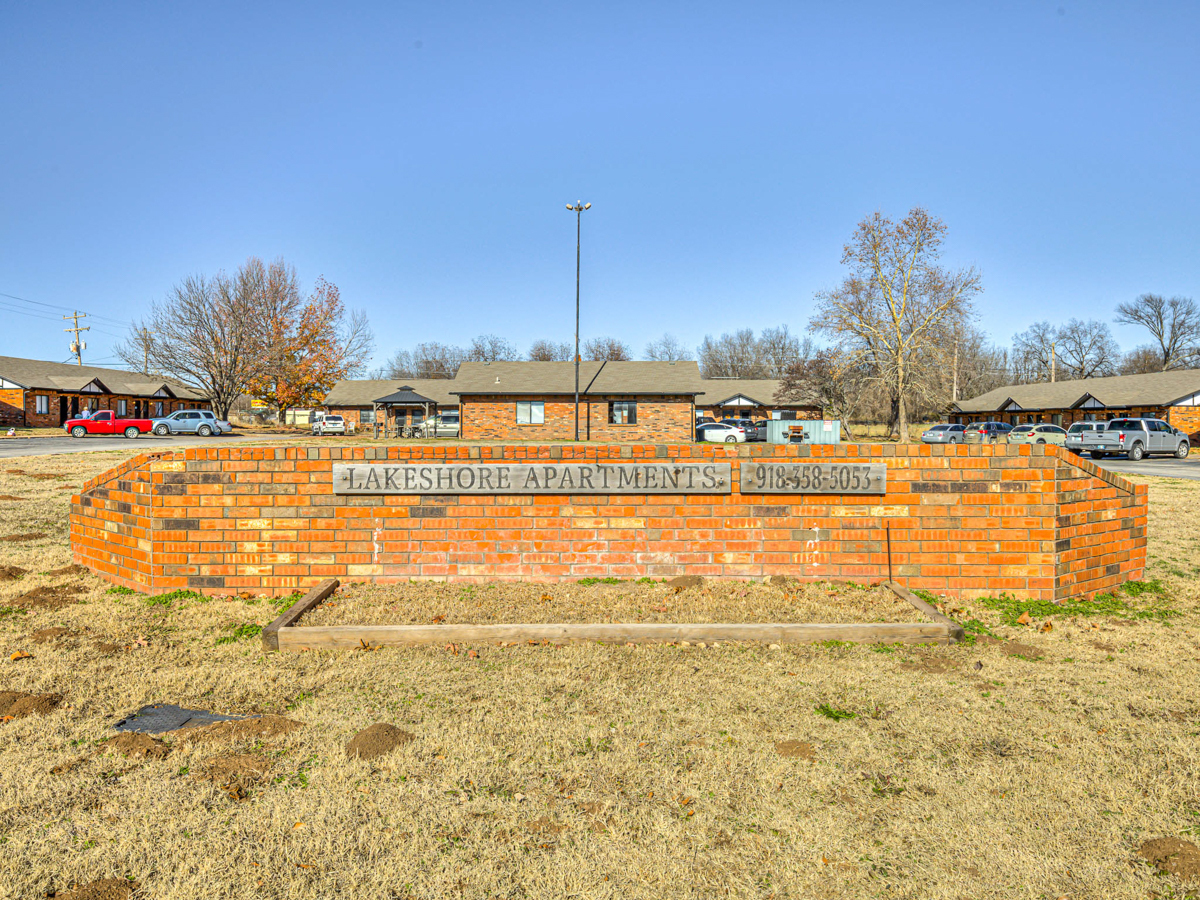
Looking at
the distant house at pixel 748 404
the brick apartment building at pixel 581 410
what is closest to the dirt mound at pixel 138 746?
the brick apartment building at pixel 581 410

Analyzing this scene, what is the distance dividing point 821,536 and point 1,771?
5868mm

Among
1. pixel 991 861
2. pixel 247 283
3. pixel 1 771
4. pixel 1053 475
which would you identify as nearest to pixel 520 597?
pixel 1 771

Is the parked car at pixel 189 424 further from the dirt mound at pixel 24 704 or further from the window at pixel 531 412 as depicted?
the dirt mound at pixel 24 704

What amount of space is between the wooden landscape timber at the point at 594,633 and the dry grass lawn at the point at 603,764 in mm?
140

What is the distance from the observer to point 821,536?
6.30m

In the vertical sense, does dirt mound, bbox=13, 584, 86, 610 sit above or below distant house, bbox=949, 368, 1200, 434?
below

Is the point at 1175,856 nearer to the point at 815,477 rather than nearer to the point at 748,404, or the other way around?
the point at 815,477

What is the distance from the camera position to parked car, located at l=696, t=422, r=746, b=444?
3678cm

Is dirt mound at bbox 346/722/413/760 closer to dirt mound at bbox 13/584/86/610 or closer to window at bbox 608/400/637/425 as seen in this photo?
dirt mound at bbox 13/584/86/610

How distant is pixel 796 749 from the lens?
361cm

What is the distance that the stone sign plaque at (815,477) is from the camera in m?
6.21

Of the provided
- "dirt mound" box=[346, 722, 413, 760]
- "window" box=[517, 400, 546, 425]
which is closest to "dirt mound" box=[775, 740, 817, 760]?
"dirt mound" box=[346, 722, 413, 760]

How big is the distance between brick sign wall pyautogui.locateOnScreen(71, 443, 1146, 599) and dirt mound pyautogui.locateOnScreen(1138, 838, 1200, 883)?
3.50m

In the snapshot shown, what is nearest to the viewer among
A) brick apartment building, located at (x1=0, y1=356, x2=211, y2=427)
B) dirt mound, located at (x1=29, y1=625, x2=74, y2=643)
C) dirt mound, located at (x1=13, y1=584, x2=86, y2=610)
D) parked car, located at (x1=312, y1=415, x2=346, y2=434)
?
dirt mound, located at (x1=29, y1=625, x2=74, y2=643)
